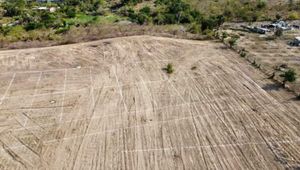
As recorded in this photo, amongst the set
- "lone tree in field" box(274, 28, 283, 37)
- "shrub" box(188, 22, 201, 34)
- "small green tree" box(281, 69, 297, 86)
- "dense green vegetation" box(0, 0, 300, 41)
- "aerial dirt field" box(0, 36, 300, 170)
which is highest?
"dense green vegetation" box(0, 0, 300, 41)

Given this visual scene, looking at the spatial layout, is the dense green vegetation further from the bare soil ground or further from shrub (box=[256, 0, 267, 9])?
the bare soil ground

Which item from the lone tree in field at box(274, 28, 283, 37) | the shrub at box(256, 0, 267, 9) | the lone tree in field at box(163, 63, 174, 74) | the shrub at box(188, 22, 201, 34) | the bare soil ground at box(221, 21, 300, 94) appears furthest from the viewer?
the shrub at box(256, 0, 267, 9)

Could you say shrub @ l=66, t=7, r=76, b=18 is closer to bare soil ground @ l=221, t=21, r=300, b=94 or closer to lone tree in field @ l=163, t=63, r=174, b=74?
bare soil ground @ l=221, t=21, r=300, b=94

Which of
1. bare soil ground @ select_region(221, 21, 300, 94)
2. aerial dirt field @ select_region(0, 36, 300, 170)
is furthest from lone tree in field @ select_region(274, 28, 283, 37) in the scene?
aerial dirt field @ select_region(0, 36, 300, 170)

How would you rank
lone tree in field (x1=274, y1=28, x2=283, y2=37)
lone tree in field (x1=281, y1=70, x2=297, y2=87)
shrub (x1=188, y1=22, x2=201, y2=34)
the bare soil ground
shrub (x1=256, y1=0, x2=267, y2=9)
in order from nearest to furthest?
lone tree in field (x1=281, y1=70, x2=297, y2=87) < the bare soil ground < lone tree in field (x1=274, y1=28, x2=283, y2=37) < shrub (x1=188, y1=22, x2=201, y2=34) < shrub (x1=256, y1=0, x2=267, y2=9)

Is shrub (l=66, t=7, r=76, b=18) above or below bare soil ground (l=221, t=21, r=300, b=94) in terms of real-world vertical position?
above

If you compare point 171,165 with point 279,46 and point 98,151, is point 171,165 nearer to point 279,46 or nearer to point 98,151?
point 98,151

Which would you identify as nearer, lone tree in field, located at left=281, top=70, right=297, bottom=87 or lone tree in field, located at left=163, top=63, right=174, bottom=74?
lone tree in field, located at left=281, top=70, right=297, bottom=87

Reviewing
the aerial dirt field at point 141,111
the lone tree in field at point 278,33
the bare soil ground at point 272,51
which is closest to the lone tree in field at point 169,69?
the aerial dirt field at point 141,111

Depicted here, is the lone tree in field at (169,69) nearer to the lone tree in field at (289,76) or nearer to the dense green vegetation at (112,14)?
the lone tree in field at (289,76)

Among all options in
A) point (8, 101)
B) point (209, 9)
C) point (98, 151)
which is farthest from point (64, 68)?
point (209, 9)
